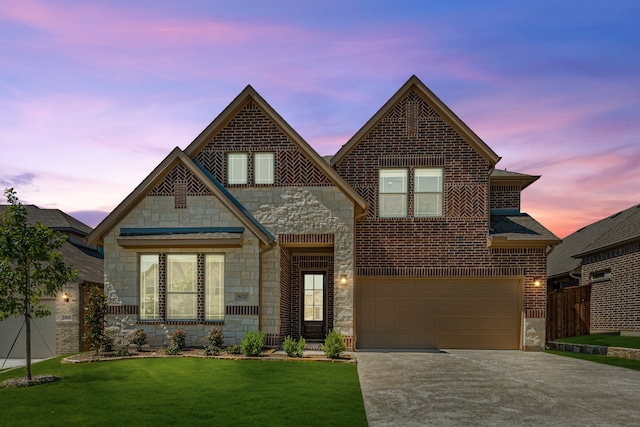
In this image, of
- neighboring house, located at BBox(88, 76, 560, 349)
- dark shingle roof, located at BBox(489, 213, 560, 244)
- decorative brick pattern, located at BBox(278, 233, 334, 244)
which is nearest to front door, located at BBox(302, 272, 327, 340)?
neighboring house, located at BBox(88, 76, 560, 349)

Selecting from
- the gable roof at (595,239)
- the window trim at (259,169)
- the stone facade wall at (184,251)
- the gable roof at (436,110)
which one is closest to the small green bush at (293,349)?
the stone facade wall at (184,251)

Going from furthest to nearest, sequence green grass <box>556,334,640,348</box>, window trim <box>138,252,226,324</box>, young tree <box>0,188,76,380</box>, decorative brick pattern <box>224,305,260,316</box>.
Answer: green grass <box>556,334,640,348</box>, window trim <box>138,252,226,324</box>, decorative brick pattern <box>224,305,260,316</box>, young tree <box>0,188,76,380</box>

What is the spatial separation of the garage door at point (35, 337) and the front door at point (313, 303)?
10089mm

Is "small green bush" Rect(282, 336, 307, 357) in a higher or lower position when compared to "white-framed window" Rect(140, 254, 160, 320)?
lower

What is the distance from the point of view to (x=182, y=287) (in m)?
15.9

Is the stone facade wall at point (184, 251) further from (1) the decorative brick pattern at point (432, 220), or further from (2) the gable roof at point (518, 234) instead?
(2) the gable roof at point (518, 234)

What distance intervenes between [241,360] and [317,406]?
533 centimetres

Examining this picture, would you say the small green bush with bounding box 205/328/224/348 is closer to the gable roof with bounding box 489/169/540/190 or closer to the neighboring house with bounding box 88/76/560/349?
the neighboring house with bounding box 88/76/560/349

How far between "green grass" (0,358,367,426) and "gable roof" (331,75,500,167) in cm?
805

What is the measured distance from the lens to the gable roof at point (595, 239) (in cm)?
2240

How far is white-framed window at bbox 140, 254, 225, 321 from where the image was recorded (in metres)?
15.7

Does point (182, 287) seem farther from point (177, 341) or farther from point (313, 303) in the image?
point (313, 303)

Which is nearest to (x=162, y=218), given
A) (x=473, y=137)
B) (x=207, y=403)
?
(x=207, y=403)

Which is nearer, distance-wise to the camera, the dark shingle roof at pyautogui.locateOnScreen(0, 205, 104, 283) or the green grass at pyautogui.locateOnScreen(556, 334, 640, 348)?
the green grass at pyautogui.locateOnScreen(556, 334, 640, 348)
